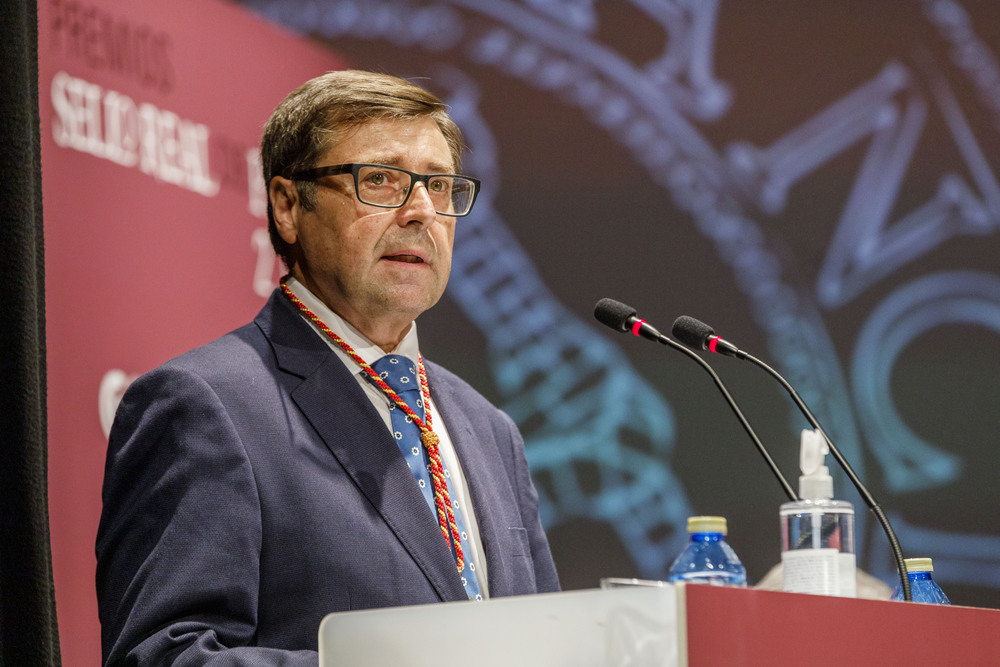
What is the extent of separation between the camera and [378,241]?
6.82ft

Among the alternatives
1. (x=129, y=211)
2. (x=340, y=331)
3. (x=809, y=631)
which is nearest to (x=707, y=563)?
(x=809, y=631)

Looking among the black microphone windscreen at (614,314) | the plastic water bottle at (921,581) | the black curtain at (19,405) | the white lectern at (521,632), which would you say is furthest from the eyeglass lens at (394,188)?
the white lectern at (521,632)

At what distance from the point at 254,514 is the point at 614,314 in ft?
2.17

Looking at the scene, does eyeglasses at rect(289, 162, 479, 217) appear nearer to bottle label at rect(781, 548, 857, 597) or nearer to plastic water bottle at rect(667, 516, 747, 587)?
plastic water bottle at rect(667, 516, 747, 587)

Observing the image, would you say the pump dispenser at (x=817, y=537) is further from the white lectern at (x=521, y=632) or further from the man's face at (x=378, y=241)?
the man's face at (x=378, y=241)

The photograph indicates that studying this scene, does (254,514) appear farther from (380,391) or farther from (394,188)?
(394,188)

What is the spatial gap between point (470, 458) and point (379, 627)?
3.64 ft

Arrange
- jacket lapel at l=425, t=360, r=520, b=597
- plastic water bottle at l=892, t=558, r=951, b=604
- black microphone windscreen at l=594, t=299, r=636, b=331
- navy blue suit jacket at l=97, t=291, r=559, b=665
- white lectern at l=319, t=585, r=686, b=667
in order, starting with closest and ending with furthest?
white lectern at l=319, t=585, r=686, b=667
navy blue suit jacket at l=97, t=291, r=559, b=665
plastic water bottle at l=892, t=558, r=951, b=604
black microphone windscreen at l=594, t=299, r=636, b=331
jacket lapel at l=425, t=360, r=520, b=597

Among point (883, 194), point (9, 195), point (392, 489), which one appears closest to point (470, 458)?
point (392, 489)

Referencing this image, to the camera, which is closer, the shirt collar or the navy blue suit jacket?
the navy blue suit jacket

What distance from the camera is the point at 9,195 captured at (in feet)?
6.21

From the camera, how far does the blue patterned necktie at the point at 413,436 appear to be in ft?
6.33

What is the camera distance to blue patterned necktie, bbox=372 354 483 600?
193cm

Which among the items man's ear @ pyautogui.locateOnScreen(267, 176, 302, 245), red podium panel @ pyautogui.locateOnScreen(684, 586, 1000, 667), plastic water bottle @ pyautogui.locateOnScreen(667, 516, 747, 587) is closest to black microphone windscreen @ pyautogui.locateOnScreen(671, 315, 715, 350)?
plastic water bottle @ pyautogui.locateOnScreen(667, 516, 747, 587)
